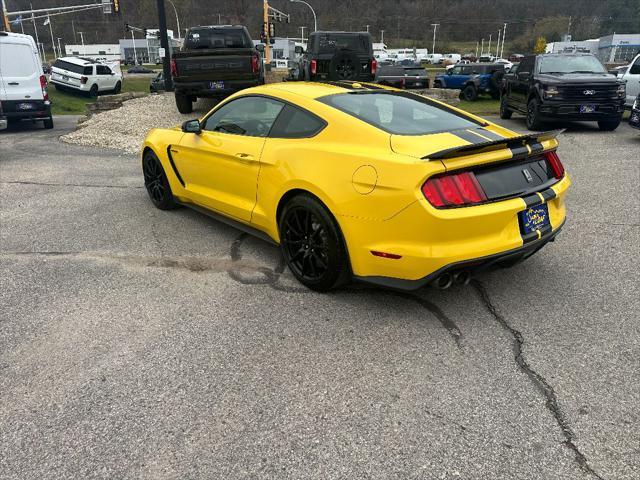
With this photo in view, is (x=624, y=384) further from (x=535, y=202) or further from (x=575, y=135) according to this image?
(x=575, y=135)

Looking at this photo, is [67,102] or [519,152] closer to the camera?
[519,152]

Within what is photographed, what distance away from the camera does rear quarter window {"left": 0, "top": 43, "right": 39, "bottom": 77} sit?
1269 centimetres

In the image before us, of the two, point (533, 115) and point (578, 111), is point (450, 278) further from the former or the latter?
point (533, 115)

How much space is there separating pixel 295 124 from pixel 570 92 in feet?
31.0

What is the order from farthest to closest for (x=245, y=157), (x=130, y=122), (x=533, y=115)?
(x=130, y=122), (x=533, y=115), (x=245, y=157)

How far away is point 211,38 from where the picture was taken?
520 inches

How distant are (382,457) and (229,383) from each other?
955mm

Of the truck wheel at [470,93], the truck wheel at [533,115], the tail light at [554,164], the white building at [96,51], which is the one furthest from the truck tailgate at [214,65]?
the white building at [96,51]

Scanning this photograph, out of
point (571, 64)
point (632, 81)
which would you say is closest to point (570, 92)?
point (571, 64)

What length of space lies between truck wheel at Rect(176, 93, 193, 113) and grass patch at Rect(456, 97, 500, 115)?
9.01 meters

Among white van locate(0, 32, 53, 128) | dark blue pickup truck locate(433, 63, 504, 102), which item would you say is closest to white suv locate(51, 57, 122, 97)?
white van locate(0, 32, 53, 128)

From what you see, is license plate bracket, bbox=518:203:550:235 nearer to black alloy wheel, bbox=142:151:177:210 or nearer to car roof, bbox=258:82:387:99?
car roof, bbox=258:82:387:99

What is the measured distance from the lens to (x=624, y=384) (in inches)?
107

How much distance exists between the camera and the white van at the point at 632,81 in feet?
44.8
